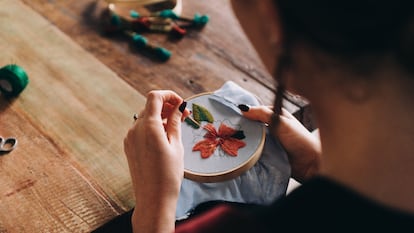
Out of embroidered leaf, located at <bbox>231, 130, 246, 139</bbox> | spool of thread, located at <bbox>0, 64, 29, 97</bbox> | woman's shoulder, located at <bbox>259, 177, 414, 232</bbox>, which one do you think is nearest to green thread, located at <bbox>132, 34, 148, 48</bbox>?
spool of thread, located at <bbox>0, 64, 29, 97</bbox>

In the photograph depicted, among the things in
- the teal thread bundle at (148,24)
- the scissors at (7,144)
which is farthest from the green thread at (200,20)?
the scissors at (7,144)

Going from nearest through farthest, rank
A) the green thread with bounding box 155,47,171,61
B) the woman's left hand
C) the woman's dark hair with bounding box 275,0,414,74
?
1. the woman's dark hair with bounding box 275,0,414,74
2. the woman's left hand
3. the green thread with bounding box 155,47,171,61

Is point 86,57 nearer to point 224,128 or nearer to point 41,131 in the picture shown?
point 41,131

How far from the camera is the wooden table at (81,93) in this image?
94 cm

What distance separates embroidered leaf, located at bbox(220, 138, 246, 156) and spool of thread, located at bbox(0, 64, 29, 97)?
409 millimetres

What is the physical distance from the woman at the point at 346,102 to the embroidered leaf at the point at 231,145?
350 mm

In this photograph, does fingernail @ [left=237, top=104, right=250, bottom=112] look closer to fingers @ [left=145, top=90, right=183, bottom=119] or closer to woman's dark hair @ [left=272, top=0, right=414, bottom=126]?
fingers @ [left=145, top=90, right=183, bottom=119]

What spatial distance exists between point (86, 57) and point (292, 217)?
78 cm

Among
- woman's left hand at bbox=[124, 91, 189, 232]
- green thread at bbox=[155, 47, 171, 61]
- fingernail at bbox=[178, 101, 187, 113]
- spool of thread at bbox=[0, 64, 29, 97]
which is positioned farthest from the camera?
green thread at bbox=[155, 47, 171, 61]

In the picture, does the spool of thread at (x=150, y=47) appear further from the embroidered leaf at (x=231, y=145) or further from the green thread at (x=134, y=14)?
the embroidered leaf at (x=231, y=145)

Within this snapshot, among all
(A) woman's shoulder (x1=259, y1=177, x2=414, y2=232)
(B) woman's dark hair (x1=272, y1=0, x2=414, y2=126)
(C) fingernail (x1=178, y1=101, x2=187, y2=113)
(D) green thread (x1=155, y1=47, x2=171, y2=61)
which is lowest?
(D) green thread (x1=155, y1=47, x2=171, y2=61)

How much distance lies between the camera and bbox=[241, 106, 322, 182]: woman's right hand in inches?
38.7

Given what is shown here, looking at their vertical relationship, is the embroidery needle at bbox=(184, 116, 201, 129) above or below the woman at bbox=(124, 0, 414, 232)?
below

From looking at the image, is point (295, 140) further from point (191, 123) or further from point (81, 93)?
point (81, 93)
